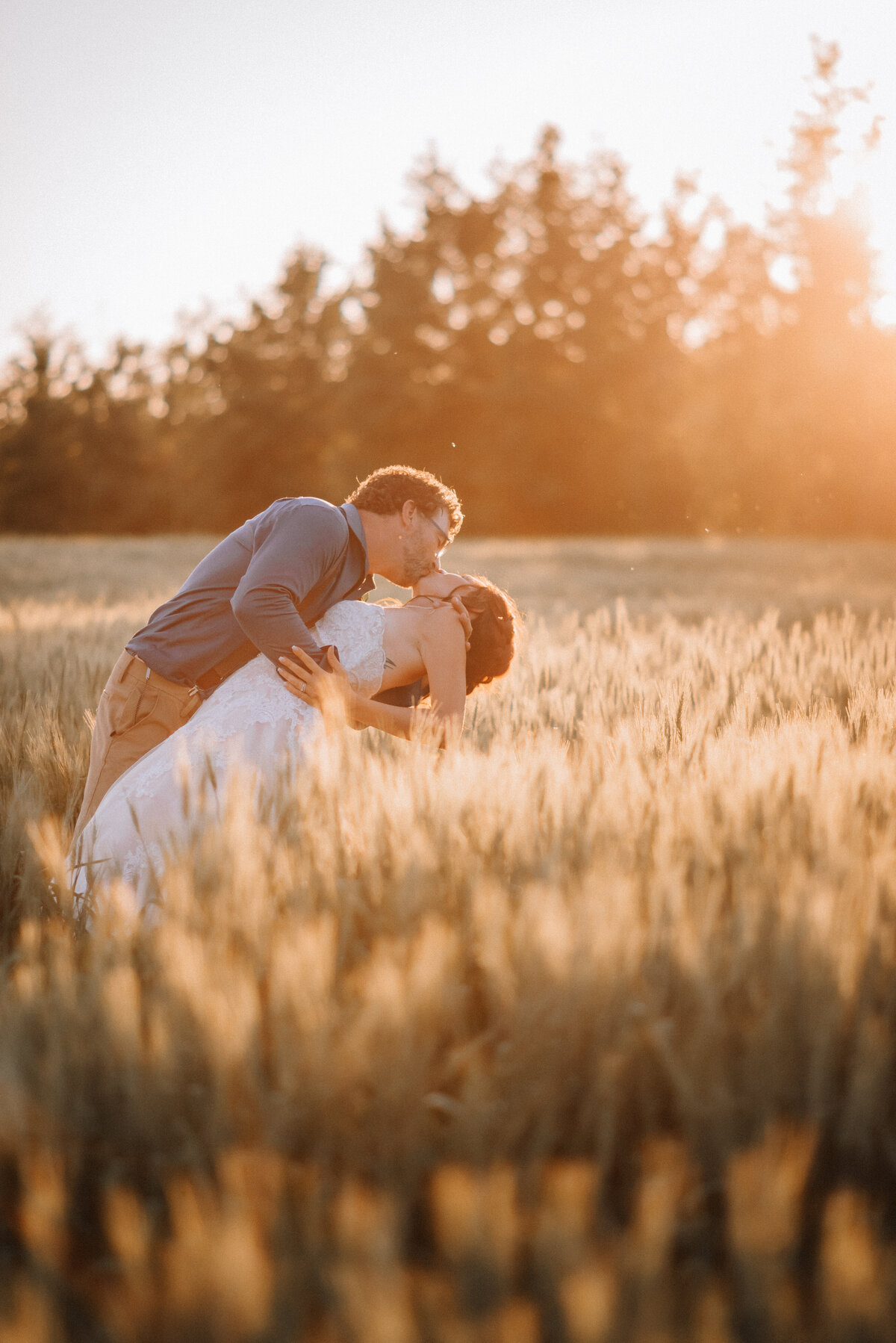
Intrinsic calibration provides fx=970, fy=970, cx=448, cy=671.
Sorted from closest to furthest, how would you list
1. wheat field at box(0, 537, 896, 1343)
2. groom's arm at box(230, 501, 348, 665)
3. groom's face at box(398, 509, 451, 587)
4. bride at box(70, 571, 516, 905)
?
1. wheat field at box(0, 537, 896, 1343)
2. bride at box(70, 571, 516, 905)
3. groom's arm at box(230, 501, 348, 665)
4. groom's face at box(398, 509, 451, 587)

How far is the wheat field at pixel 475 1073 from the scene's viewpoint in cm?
94

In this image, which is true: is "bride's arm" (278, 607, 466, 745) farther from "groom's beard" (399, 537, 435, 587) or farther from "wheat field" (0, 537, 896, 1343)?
"wheat field" (0, 537, 896, 1343)

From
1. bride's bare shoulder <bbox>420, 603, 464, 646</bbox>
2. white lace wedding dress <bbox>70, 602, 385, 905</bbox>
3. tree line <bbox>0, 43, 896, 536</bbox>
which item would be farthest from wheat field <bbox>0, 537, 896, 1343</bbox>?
tree line <bbox>0, 43, 896, 536</bbox>

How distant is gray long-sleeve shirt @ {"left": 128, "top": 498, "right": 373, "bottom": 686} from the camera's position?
3.14 metres

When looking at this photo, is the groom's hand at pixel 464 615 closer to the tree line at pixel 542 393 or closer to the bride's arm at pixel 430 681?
the bride's arm at pixel 430 681

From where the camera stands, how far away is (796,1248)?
1084 millimetres

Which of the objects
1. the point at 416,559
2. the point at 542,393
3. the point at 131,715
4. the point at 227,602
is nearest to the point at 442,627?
the point at 416,559

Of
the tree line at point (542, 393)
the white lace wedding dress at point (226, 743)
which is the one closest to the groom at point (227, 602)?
the white lace wedding dress at point (226, 743)

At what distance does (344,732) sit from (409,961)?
2.85 ft

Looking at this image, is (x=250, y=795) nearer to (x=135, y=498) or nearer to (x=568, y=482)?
(x=568, y=482)

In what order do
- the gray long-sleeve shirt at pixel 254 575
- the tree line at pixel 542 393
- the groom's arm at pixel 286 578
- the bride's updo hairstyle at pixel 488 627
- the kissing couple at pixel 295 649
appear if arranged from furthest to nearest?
the tree line at pixel 542 393
the bride's updo hairstyle at pixel 488 627
the gray long-sleeve shirt at pixel 254 575
the groom's arm at pixel 286 578
the kissing couple at pixel 295 649

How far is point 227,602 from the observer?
11.5 feet

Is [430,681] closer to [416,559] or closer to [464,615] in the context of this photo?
[464,615]

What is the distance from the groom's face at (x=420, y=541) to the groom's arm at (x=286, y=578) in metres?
0.30
